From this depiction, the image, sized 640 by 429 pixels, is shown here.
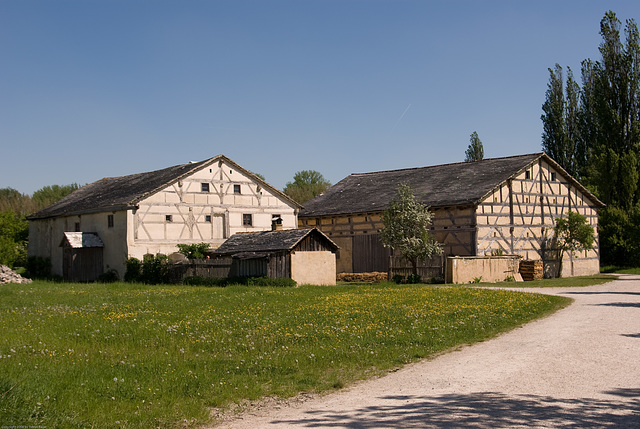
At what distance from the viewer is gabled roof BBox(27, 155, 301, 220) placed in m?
37.5

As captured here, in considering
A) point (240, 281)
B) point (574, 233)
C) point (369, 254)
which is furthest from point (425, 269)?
point (574, 233)

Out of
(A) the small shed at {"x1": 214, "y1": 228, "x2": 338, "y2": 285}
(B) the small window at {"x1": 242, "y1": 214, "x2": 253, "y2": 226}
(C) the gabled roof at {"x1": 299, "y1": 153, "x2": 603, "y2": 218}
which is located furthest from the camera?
(B) the small window at {"x1": 242, "y1": 214, "x2": 253, "y2": 226}

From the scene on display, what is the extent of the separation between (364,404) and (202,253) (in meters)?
28.9

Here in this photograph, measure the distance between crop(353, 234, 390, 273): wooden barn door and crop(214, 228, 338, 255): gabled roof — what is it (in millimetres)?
7713

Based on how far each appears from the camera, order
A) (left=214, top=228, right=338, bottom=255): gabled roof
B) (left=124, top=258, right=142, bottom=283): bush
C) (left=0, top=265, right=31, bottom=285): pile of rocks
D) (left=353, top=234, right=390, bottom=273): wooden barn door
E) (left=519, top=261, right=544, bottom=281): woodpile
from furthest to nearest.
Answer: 1. (left=353, top=234, right=390, bottom=273): wooden barn door
2. (left=519, top=261, right=544, bottom=281): woodpile
3. (left=124, top=258, right=142, bottom=283): bush
4. (left=0, top=265, right=31, bottom=285): pile of rocks
5. (left=214, top=228, right=338, bottom=255): gabled roof

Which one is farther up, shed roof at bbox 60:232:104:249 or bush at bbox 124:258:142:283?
shed roof at bbox 60:232:104:249

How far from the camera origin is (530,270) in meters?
35.8

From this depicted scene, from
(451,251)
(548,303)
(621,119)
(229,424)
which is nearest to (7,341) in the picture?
(229,424)

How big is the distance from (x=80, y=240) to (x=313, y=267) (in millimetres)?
15704

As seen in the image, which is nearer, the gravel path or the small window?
the gravel path

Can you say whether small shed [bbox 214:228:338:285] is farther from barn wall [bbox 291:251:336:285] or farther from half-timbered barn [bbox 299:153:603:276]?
half-timbered barn [bbox 299:153:603:276]

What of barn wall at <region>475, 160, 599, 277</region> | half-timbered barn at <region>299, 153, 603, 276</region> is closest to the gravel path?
half-timbered barn at <region>299, 153, 603, 276</region>

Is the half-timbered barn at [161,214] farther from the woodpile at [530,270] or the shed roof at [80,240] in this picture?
the woodpile at [530,270]

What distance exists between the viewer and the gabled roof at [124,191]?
3748cm
